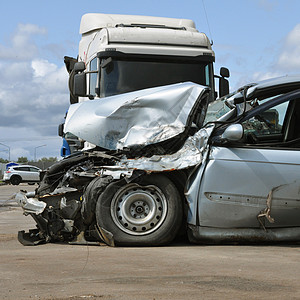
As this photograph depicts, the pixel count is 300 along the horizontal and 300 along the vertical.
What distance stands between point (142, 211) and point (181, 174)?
0.62 m

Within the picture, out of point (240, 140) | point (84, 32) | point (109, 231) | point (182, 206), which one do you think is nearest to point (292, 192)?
point (240, 140)

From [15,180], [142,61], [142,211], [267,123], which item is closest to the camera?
[142,211]

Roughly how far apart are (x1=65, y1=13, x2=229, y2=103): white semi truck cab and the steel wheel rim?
3867 mm

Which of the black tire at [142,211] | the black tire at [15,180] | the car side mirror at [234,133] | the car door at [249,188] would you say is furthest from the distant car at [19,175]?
the car side mirror at [234,133]

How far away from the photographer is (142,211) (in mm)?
6348

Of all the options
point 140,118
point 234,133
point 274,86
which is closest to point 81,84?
point 140,118

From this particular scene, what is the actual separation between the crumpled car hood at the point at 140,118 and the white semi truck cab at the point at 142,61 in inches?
124

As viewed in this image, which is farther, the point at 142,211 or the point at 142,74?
the point at 142,74

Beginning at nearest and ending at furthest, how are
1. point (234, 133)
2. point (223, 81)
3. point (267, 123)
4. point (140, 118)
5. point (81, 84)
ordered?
1. point (234, 133)
2. point (267, 123)
3. point (140, 118)
4. point (81, 84)
5. point (223, 81)

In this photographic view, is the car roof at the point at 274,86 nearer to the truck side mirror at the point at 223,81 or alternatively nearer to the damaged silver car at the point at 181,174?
the damaged silver car at the point at 181,174

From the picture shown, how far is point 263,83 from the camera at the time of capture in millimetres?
6668

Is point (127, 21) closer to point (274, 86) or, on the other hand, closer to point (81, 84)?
point (81, 84)

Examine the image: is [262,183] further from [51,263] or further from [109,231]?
[51,263]

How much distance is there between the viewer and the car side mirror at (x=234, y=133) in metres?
6.06
